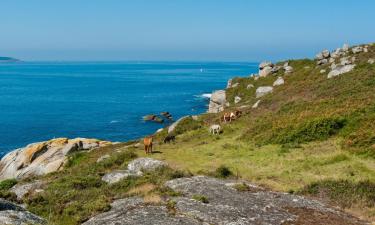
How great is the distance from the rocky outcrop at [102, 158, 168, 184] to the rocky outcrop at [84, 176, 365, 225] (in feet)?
21.0

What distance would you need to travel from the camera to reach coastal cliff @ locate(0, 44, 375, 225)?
22.4m

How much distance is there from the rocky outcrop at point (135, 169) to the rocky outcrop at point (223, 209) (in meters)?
6.41

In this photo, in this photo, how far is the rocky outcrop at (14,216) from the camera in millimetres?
17978

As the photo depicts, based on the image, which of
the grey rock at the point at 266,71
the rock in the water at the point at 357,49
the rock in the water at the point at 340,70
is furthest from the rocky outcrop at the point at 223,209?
the grey rock at the point at 266,71

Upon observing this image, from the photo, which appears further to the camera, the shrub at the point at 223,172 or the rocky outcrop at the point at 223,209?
the shrub at the point at 223,172

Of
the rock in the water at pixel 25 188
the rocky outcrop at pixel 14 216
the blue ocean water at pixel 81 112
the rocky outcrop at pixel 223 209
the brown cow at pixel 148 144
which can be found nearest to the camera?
the rocky outcrop at pixel 14 216

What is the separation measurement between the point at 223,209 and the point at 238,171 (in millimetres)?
11093

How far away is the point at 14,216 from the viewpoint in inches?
→ 736

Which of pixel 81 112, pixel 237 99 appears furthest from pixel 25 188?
pixel 81 112

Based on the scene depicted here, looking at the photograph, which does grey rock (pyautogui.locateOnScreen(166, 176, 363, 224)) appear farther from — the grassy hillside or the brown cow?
the brown cow

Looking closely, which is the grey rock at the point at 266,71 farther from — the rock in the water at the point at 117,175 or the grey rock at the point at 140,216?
the grey rock at the point at 140,216

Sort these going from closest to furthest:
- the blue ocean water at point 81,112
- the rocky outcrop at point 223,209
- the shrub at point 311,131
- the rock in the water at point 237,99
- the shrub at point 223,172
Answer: the rocky outcrop at point 223,209 < the shrub at point 223,172 < the shrub at point 311,131 < the rock in the water at point 237,99 < the blue ocean water at point 81,112

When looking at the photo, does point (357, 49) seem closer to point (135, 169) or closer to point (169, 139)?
point (169, 139)

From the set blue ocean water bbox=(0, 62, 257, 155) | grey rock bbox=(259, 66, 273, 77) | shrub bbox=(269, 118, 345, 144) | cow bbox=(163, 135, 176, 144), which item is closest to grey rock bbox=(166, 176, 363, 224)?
shrub bbox=(269, 118, 345, 144)
